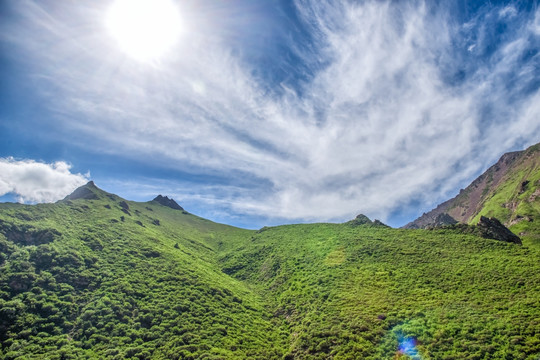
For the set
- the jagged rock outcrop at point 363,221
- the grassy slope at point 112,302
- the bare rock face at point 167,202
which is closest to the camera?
the grassy slope at point 112,302

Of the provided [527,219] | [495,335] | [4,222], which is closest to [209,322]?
[495,335]

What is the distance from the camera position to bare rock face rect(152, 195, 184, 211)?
16748 centimetres

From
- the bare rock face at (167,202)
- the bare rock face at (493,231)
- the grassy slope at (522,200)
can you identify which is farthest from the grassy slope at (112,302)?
the bare rock face at (167,202)

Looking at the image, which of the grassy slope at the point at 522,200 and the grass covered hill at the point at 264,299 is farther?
the grassy slope at the point at 522,200

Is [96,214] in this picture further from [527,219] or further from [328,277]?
[527,219]

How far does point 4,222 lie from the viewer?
1934 inches

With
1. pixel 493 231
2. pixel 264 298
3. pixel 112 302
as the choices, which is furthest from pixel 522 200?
pixel 112 302

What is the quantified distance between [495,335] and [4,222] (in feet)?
271

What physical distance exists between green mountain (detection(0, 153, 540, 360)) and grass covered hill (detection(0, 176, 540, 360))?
205mm

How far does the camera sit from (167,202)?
558 feet

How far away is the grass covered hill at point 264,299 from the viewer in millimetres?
31141

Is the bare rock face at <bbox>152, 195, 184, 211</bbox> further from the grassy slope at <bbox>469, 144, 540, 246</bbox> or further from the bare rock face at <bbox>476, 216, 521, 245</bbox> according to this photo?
the grassy slope at <bbox>469, 144, 540, 246</bbox>

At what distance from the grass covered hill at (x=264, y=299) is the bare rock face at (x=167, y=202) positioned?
9695cm

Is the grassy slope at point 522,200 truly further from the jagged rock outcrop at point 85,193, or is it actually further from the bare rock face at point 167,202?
the bare rock face at point 167,202
